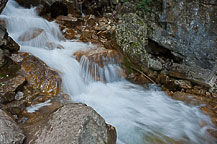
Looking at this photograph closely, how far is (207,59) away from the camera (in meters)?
5.32

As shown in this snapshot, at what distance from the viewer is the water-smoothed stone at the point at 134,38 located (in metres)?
5.63

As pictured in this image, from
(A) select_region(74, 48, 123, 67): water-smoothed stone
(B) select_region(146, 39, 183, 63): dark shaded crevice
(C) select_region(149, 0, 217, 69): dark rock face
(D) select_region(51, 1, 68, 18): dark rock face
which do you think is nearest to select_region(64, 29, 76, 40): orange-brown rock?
(A) select_region(74, 48, 123, 67): water-smoothed stone

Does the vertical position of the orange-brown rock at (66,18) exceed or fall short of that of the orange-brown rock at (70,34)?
it exceeds it

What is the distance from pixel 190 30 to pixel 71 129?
16.0 ft

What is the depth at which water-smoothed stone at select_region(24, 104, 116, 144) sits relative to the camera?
6.20 feet

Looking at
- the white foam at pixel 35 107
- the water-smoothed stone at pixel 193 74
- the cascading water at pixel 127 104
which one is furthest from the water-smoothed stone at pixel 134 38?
the white foam at pixel 35 107

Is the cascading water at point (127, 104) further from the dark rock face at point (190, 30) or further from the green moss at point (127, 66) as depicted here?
the dark rock face at point (190, 30)

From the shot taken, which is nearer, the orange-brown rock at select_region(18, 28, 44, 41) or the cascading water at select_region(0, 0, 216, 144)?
the cascading water at select_region(0, 0, 216, 144)

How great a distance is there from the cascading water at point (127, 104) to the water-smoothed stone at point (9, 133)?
1825 millimetres

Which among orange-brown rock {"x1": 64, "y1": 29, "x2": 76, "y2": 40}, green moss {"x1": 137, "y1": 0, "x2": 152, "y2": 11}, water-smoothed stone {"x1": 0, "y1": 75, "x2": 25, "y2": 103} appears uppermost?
green moss {"x1": 137, "y1": 0, "x2": 152, "y2": 11}

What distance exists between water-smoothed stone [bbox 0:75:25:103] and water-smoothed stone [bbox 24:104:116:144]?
1650 millimetres

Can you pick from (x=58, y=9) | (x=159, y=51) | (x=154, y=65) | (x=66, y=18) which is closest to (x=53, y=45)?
(x=66, y=18)

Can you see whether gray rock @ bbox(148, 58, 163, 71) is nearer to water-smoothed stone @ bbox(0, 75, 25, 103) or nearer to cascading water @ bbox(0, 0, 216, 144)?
cascading water @ bbox(0, 0, 216, 144)

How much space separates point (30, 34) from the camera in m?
6.38
